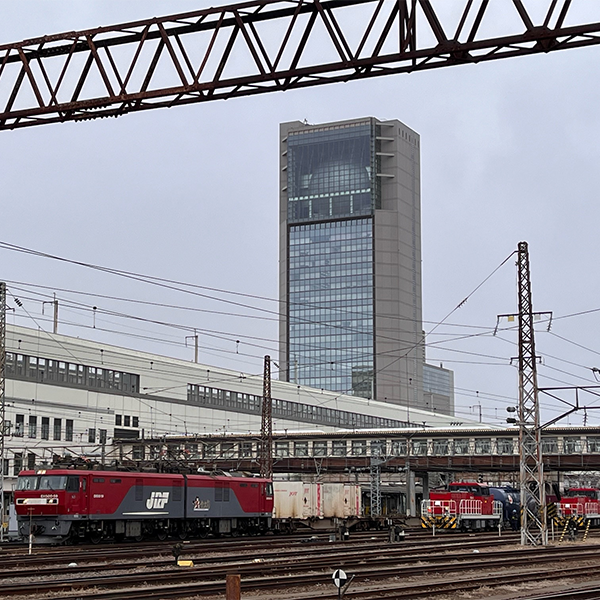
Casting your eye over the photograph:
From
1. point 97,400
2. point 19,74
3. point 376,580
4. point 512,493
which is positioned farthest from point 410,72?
point 97,400

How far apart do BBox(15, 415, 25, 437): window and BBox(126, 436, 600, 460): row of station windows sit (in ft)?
35.8

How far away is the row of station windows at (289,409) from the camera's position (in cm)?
9705

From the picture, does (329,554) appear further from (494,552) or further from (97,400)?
(97,400)

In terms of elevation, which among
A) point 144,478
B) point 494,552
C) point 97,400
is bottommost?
point 494,552

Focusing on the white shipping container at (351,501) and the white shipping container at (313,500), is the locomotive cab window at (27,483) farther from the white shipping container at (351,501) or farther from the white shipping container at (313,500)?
the white shipping container at (351,501)

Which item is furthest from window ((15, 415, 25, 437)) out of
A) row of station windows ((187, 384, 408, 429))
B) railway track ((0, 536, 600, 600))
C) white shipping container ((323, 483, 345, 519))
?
railway track ((0, 536, 600, 600))

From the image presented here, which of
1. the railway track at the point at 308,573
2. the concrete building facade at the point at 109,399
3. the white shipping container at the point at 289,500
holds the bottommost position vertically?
the railway track at the point at 308,573

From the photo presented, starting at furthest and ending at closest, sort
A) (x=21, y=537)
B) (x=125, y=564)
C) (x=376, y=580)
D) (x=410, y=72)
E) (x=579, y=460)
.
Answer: (x=579, y=460)
(x=21, y=537)
(x=125, y=564)
(x=376, y=580)
(x=410, y=72)

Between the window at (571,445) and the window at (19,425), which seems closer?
the window at (19,425)

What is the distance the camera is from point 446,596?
24422 mm

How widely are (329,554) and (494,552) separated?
684 centimetres

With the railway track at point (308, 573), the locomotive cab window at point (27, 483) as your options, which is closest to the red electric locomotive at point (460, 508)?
the railway track at point (308, 573)

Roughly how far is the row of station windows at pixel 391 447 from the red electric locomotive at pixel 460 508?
930 inches

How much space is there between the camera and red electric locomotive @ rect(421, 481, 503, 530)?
57188 millimetres
